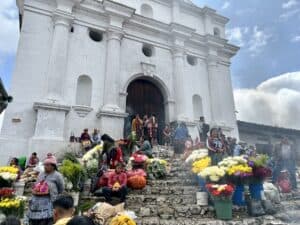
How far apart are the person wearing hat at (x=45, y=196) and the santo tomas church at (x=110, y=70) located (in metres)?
6.89

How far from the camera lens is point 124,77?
45.8 feet

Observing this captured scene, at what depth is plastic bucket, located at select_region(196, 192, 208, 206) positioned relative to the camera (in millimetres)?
6054

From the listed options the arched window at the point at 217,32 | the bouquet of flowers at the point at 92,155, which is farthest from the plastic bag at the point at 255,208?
the arched window at the point at 217,32

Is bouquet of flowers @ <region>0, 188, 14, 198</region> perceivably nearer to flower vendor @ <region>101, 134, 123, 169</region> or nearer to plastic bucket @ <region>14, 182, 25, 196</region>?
plastic bucket @ <region>14, 182, 25, 196</region>

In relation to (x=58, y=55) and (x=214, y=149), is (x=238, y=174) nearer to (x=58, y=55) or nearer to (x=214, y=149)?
(x=214, y=149)

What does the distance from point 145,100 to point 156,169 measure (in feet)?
24.7

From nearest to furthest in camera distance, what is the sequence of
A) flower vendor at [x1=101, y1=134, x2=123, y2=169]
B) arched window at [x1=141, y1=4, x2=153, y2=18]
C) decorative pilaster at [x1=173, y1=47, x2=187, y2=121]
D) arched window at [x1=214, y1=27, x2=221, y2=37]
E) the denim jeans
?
1. flower vendor at [x1=101, y1=134, x2=123, y2=169]
2. the denim jeans
3. decorative pilaster at [x1=173, y1=47, x2=187, y2=121]
4. arched window at [x1=141, y1=4, x2=153, y2=18]
5. arched window at [x1=214, y1=27, x2=221, y2=37]

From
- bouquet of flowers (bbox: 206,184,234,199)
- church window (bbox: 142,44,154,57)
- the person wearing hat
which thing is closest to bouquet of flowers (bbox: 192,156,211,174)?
bouquet of flowers (bbox: 206,184,234,199)

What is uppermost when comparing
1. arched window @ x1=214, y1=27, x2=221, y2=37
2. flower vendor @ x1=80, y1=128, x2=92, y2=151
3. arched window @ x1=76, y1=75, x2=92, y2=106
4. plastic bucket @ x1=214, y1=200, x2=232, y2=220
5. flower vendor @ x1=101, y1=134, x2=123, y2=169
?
arched window @ x1=214, y1=27, x2=221, y2=37

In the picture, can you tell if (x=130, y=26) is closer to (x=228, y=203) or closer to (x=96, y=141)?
(x=96, y=141)

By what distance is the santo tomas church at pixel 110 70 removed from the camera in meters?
11.1

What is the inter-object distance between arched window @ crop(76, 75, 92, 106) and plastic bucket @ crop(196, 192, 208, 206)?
8321mm

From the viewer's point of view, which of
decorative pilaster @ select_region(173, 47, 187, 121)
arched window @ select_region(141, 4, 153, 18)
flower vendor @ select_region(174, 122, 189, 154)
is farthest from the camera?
arched window @ select_region(141, 4, 153, 18)

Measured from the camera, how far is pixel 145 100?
48.5 ft
